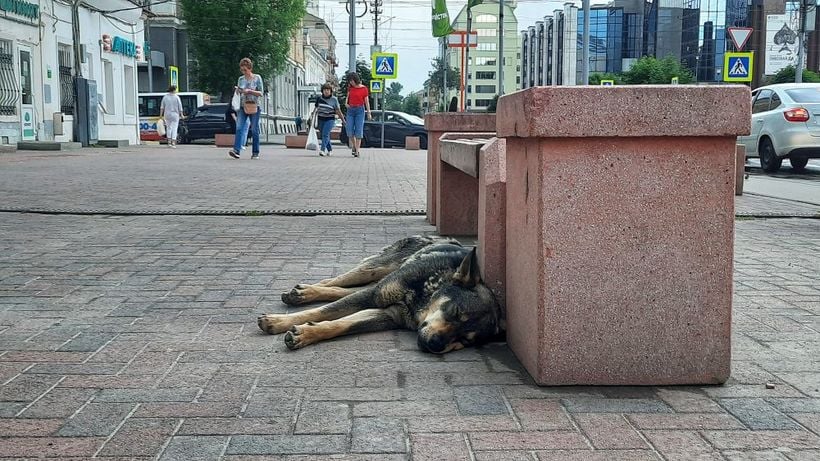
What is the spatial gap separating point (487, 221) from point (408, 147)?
2776 centimetres

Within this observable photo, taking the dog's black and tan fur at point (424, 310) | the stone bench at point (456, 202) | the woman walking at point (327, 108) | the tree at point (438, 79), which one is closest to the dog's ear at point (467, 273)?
the dog's black and tan fur at point (424, 310)

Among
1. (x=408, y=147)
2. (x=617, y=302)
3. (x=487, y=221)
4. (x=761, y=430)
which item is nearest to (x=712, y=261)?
(x=617, y=302)

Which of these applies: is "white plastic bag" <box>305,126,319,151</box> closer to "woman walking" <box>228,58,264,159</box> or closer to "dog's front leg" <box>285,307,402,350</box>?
"woman walking" <box>228,58,264,159</box>

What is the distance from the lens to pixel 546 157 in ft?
10.6

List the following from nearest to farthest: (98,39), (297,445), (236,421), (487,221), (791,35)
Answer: (297,445) → (236,421) → (487,221) → (98,39) → (791,35)

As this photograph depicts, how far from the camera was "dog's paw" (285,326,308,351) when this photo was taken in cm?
378

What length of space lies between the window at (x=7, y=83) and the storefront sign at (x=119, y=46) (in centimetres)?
729

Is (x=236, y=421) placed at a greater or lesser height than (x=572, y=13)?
lesser

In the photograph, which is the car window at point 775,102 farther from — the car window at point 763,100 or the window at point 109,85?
the window at point 109,85

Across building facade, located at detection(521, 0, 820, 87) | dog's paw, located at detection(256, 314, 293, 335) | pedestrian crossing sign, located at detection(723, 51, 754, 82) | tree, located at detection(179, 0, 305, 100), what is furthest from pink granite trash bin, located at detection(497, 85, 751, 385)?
building facade, located at detection(521, 0, 820, 87)

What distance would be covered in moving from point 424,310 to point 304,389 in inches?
33.8

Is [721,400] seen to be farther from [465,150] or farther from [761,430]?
[465,150]

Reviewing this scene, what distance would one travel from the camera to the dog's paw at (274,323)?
4059mm

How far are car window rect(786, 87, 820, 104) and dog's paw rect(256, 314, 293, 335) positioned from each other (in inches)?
633
